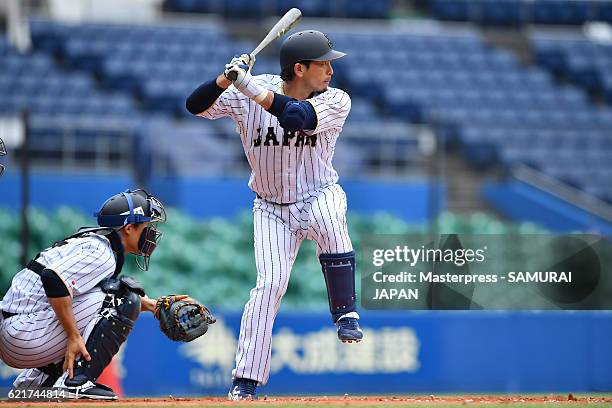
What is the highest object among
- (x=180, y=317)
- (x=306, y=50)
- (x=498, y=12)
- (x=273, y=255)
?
(x=498, y=12)

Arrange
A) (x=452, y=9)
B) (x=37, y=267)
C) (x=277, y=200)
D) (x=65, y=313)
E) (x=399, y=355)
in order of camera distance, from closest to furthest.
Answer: (x=65, y=313) → (x=37, y=267) → (x=277, y=200) → (x=399, y=355) → (x=452, y=9)

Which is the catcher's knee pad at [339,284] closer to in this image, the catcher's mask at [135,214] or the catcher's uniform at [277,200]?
the catcher's uniform at [277,200]

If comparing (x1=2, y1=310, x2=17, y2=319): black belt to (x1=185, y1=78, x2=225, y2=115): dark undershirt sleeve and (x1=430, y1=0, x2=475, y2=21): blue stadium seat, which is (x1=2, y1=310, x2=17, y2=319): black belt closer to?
(x1=185, y1=78, x2=225, y2=115): dark undershirt sleeve

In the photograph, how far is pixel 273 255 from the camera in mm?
5367

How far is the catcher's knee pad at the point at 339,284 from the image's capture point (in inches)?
211

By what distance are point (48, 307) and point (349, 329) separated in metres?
1.35

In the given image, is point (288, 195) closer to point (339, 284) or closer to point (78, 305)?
point (339, 284)

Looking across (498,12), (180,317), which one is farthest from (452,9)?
(180,317)

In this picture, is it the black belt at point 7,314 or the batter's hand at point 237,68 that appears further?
the black belt at point 7,314

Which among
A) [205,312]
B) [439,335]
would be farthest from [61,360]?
[439,335]

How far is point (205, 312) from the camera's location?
5.54 metres

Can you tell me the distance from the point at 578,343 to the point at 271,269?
4598 mm

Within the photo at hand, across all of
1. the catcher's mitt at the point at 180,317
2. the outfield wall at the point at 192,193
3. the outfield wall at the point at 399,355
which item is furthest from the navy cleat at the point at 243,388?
the outfield wall at the point at 192,193

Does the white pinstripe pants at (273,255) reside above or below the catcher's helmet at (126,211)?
below
